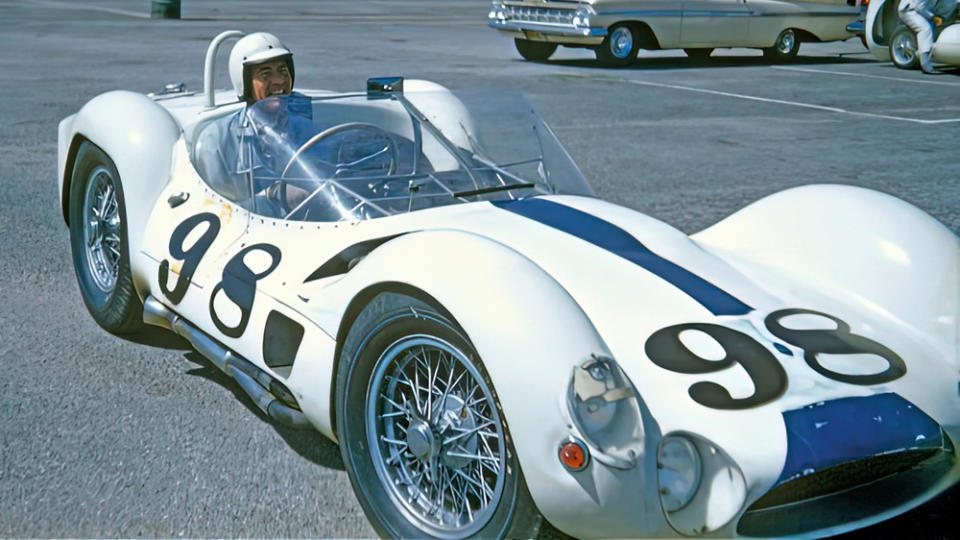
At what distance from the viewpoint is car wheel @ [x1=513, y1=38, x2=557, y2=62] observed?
16.6 meters

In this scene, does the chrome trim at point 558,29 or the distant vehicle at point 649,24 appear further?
the distant vehicle at point 649,24

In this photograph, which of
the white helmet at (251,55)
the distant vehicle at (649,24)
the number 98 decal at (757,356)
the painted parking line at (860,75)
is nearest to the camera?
the number 98 decal at (757,356)

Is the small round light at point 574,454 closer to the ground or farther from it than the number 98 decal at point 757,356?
closer to the ground

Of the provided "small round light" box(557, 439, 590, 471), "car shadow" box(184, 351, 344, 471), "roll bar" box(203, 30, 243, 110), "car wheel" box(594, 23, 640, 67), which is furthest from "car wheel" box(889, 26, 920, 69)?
"small round light" box(557, 439, 590, 471)

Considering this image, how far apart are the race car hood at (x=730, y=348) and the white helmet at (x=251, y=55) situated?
1541 millimetres

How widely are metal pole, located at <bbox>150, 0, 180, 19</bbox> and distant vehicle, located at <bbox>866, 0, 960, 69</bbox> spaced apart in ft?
46.4

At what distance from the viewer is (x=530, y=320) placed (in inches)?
102

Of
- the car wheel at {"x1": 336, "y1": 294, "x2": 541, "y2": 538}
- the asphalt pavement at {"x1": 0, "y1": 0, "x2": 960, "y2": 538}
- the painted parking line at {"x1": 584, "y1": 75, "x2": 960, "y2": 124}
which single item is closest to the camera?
the car wheel at {"x1": 336, "y1": 294, "x2": 541, "y2": 538}

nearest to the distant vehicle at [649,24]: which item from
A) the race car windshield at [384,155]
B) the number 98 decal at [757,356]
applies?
the race car windshield at [384,155]

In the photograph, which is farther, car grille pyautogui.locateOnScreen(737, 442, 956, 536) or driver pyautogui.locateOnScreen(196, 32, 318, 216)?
driver pyautogui.locateOnScreen(196, 32, 318, 216)

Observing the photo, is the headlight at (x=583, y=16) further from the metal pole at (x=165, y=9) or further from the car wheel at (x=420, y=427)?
the car wheel at (x=420, y=427)

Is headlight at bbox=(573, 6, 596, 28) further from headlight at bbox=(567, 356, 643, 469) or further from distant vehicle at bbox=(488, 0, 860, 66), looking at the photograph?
headlight at bbox=(567, 356, 643, 469)

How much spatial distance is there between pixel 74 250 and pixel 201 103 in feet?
2.99

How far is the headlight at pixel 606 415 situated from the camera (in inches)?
95.6
